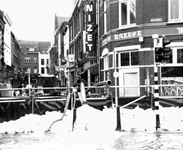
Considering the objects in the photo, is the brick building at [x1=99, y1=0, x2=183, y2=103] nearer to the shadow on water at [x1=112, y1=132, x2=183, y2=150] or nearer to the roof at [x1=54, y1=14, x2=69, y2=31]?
the shadow on water at [x1=112, y1=132, x2=183, y2=150]

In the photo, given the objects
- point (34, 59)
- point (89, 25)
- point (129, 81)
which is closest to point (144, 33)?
point (129, 81)

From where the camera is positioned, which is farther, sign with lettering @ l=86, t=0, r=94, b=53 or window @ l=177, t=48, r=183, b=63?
sign with lettering @ l=86, t=0, r=94, b=53

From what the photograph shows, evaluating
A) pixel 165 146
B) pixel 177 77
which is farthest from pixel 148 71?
pixel 165 146

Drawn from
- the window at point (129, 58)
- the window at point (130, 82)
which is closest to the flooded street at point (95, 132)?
the window at point (130, 82)

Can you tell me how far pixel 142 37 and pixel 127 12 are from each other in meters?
2.35

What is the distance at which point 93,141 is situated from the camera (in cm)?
968

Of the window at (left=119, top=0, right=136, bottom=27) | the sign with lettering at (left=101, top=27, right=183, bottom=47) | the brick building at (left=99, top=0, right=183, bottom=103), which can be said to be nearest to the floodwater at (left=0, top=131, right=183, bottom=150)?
the brick building at (left=99, top=0, right=183, bottom=103)

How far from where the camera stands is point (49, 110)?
13.5 m

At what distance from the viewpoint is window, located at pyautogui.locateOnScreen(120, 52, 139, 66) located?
68.0 ft

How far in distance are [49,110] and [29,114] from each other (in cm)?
83

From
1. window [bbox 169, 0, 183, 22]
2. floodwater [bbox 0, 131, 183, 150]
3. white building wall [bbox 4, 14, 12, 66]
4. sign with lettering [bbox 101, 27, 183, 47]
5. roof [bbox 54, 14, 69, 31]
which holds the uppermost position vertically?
roof [bbox 54, 14, 69, 31]

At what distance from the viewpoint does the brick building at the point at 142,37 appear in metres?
19.5

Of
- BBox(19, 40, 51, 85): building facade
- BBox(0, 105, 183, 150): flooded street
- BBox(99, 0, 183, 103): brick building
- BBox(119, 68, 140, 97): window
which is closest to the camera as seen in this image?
BBox(0, 105, 183, 150): flooded street

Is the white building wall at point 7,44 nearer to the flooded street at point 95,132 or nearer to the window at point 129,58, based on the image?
the window at point 129,58
